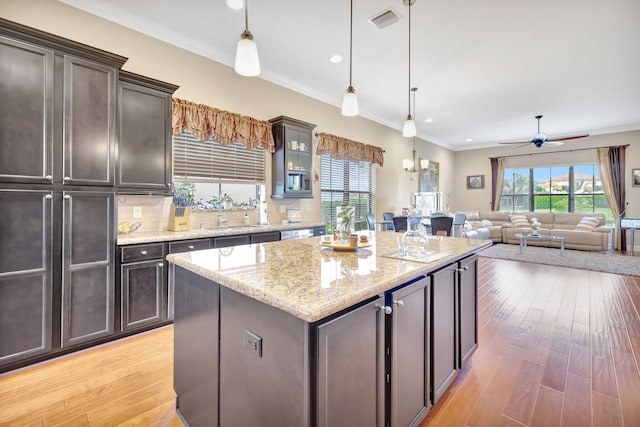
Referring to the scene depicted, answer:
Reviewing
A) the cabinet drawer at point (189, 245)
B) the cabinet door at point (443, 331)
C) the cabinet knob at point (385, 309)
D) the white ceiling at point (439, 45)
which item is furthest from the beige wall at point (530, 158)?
the cabinet knob at point (385, 309)

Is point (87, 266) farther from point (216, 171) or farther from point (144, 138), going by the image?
point (216, 171)

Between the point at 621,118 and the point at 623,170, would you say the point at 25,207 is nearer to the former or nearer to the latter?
the point at 621,118

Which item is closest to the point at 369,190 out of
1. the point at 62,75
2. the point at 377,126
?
the point at 377,126

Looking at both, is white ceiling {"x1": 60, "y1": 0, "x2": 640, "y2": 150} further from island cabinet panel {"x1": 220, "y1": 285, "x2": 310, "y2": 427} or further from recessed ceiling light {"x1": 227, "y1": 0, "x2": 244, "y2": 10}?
island cabinet panel {"x1": 220, "y1": 285, "x2": 310, "y2": 427}

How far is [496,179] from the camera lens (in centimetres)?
934

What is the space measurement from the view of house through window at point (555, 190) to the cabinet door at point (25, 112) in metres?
10.7

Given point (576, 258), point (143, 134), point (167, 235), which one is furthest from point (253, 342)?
point (576, 258)

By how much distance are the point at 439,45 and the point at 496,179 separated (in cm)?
725

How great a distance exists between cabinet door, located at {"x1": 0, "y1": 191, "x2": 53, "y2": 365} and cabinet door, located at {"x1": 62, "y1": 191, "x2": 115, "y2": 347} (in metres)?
0.11

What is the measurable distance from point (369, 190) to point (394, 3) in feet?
12.8

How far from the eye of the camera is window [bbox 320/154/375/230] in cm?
532

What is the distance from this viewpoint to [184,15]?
297 centimetres

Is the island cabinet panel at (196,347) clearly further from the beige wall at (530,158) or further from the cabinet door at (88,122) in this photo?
the beige wall at (530,158)

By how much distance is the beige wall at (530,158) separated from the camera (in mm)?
7188
